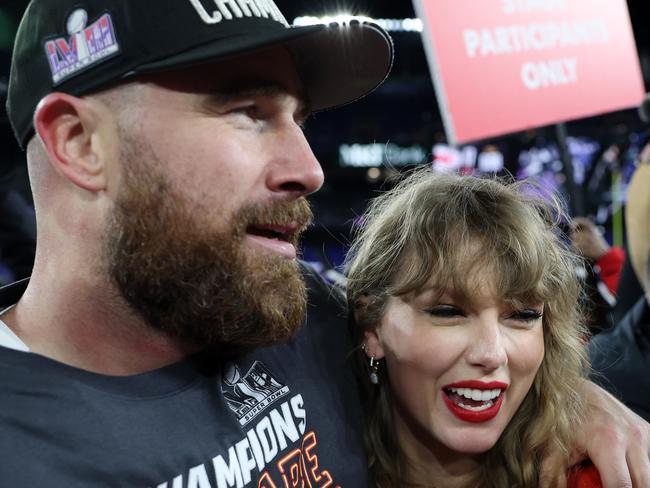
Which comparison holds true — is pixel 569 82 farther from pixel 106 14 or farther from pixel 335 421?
pixel 106 14

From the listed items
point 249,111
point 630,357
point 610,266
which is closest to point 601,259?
point 610,266

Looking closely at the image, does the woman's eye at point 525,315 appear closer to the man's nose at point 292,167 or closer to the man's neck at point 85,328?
the man's nose at point 292,167

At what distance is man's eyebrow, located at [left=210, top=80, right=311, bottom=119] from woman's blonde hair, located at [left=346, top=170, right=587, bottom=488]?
0.43 m

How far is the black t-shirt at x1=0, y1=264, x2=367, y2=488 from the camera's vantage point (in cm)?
81

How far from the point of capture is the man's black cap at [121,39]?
2.96 feet

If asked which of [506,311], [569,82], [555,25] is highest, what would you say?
[555,25]

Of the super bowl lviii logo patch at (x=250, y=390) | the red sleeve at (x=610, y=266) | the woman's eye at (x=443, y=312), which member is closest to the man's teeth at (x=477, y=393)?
the woman's eye at (x=443, y=312)

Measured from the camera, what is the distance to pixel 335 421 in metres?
1.21

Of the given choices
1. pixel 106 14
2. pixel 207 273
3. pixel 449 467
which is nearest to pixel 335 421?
pixel 449 467

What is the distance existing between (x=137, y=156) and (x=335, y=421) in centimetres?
59

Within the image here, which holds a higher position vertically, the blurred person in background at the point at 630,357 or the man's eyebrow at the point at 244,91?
the man's eyebrow at the point at 244,91

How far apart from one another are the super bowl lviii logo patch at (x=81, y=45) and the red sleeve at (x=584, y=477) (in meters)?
1.08

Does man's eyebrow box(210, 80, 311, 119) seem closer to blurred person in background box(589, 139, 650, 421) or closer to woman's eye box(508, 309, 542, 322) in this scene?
woman's eye box(508, 309, 542, 322)

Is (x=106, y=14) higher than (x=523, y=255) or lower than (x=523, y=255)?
higher
